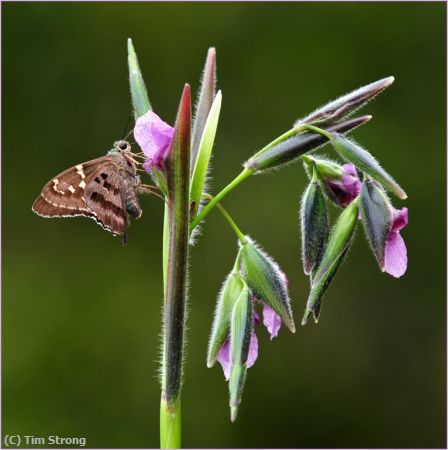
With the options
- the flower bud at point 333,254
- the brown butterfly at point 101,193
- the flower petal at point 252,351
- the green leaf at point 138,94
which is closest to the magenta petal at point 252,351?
the flower petal at point 252,351

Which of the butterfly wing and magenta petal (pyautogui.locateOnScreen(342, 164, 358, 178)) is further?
the butterfly wing

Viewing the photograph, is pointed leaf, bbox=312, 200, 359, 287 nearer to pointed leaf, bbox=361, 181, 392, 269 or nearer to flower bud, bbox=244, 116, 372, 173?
pointed leaf, bbox=361, 181, 392, 269

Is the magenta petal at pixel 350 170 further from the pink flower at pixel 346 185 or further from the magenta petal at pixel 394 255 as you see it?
the magenta petal at pixel 394 255

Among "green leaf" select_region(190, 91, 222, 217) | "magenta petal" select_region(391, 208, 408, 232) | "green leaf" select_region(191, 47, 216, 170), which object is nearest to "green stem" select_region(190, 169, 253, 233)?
"green leaf" select_region(190, 91, 222, 217)

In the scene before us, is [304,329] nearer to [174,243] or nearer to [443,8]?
[443,8]

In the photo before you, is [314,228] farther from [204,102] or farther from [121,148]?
[121,148]

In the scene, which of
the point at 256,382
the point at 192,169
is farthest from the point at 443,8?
the point at 192,169
